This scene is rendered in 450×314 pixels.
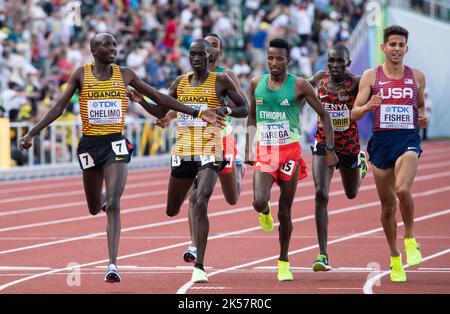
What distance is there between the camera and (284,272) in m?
11.1

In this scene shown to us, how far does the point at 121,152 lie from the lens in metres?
11.2

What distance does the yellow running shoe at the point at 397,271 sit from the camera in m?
10.8

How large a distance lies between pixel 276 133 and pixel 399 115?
1.12 metres

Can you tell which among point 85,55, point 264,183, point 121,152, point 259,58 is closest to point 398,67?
point 264,183

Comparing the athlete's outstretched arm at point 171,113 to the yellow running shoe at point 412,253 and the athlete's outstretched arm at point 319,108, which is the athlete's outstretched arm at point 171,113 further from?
the yellow running shoe at point 412,253

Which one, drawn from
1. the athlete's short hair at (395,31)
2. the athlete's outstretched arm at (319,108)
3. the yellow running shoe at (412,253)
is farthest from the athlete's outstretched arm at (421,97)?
the yellow running shoe at (412,253)

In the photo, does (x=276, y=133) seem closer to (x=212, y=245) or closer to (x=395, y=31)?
(x=395, y=31)

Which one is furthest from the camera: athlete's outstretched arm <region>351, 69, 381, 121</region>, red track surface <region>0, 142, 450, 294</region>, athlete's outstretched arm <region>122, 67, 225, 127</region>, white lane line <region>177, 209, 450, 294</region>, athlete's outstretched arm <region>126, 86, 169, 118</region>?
athlete's outstretched arm <region>126, 86, 169, 118</region>

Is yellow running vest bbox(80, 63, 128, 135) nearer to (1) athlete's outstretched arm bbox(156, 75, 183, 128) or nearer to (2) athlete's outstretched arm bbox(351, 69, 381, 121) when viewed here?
(1) athlete's outstretched arm bbox(156, 75, 183, 128)

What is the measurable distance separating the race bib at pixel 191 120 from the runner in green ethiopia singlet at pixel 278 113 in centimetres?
55

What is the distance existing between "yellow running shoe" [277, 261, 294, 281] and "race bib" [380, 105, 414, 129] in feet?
4.95

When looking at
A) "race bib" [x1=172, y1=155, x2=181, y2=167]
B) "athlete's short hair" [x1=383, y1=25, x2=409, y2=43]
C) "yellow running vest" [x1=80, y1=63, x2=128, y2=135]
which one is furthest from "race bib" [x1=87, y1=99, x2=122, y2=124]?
"athlete's short hair" [x1=383, y1=25, x2=409, y2=43]

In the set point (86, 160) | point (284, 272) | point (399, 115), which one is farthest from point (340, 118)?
point (86, 160)

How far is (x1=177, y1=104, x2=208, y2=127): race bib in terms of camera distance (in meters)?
11.7
